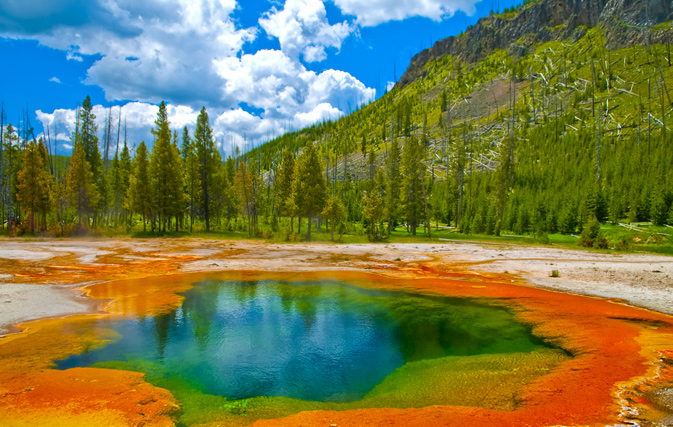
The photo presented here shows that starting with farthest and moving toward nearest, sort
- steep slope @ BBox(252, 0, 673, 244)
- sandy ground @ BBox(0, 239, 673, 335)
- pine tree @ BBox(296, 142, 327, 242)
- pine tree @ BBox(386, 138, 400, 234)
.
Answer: steep slope @ BBox(252, 0, 673, 244) → pine tree @ BBox(386, 138, 400, 234) → pine tree @ BBox(296, 142, 327, 242) → sandy ground @ BBox(0, 239, 673, 335)

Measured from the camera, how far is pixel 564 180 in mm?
82500

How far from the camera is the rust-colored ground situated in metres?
6.06

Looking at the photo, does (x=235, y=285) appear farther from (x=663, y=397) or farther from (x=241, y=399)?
(x=663, y=397)

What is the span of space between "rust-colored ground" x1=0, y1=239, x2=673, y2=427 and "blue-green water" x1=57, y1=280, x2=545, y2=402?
2.74 ft

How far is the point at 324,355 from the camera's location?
984cm

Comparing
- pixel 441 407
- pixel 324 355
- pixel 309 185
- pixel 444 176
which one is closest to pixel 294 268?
pixel 324 355

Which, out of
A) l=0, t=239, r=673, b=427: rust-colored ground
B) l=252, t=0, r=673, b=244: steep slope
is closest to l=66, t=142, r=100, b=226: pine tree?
l=0, t=239, r=673, b=427: rust-colored ground

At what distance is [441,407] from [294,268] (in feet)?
59.9

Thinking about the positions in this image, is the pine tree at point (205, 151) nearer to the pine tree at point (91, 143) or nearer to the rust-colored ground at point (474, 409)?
the pine tree at point (91, 143)

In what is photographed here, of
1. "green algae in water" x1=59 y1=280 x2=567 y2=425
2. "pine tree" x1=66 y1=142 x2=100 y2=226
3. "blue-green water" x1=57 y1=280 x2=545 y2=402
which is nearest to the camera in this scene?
"green algae in water" x1=59 y1=280 x2=567 y2=425

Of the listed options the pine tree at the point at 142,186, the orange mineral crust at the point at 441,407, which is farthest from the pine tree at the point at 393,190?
the orange mineral crust at the point at 441,407

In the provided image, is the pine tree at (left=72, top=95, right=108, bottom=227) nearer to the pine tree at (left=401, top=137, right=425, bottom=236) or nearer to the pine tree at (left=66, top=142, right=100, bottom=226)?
the pine tree at (left=66, top=142, right=100, bottom=226)

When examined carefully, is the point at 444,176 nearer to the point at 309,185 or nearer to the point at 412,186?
the point at 412,186

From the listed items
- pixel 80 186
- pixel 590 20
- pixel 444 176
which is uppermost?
pixel 590 20
